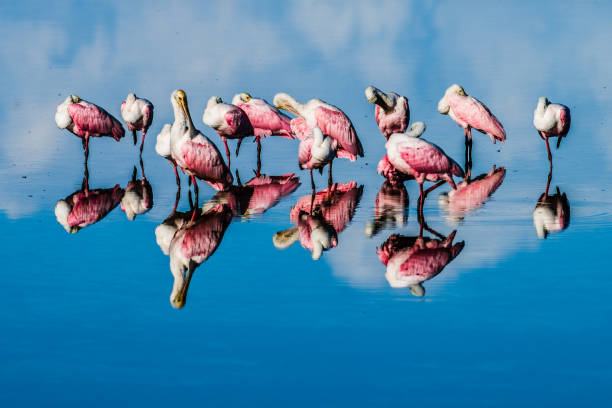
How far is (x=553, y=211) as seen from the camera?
12.6 meters

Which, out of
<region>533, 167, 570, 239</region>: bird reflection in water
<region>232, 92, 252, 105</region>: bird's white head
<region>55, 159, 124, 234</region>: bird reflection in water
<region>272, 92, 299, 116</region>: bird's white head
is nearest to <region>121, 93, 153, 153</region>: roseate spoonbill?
<region>232, 92, 252, 105</region>: bird's white head

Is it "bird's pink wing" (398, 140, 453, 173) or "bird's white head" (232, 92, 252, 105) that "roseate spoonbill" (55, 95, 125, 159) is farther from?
"bird's pink wing" (398, 140, 453, 173)

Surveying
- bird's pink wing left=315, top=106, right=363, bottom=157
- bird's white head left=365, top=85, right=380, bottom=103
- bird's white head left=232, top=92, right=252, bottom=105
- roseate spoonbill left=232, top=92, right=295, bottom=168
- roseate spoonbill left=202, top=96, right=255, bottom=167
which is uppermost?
bird's white head left=232, top=92, right=252, bottom=105

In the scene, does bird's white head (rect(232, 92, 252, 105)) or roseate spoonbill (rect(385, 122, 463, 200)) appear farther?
bird's white head (rect(232, 92, 252, 105))

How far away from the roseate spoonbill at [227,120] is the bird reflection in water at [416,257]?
542cm

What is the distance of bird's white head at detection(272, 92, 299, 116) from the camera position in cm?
1695

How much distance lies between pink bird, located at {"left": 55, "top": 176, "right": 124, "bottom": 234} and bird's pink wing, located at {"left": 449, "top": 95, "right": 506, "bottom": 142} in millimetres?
5618

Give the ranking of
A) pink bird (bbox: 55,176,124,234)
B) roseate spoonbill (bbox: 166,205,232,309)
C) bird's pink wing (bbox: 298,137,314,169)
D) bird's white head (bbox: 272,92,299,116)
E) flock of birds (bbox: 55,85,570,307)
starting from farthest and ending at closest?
bird's white head (bbox: 272,92,299,116) → bird's pink wing (bbox: 298,137,314,169) → pink bird (bbox: 55,176,124,234) → flock of birds (bbox: 55,85,570,307) → roseate spoonbill (bbox: 166,205,232,309)

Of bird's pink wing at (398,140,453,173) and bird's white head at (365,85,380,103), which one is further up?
bird's white head at (365,85,380,103)

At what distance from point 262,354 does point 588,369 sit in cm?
210

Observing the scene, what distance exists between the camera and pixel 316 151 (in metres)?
14.1

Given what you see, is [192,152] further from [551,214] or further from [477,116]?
[477,116]

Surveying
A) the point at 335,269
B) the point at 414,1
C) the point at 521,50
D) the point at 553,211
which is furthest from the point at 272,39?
the point at 335,269

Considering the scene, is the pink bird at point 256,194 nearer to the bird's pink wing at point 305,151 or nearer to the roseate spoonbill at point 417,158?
the bird's pink wing at point 305,151
